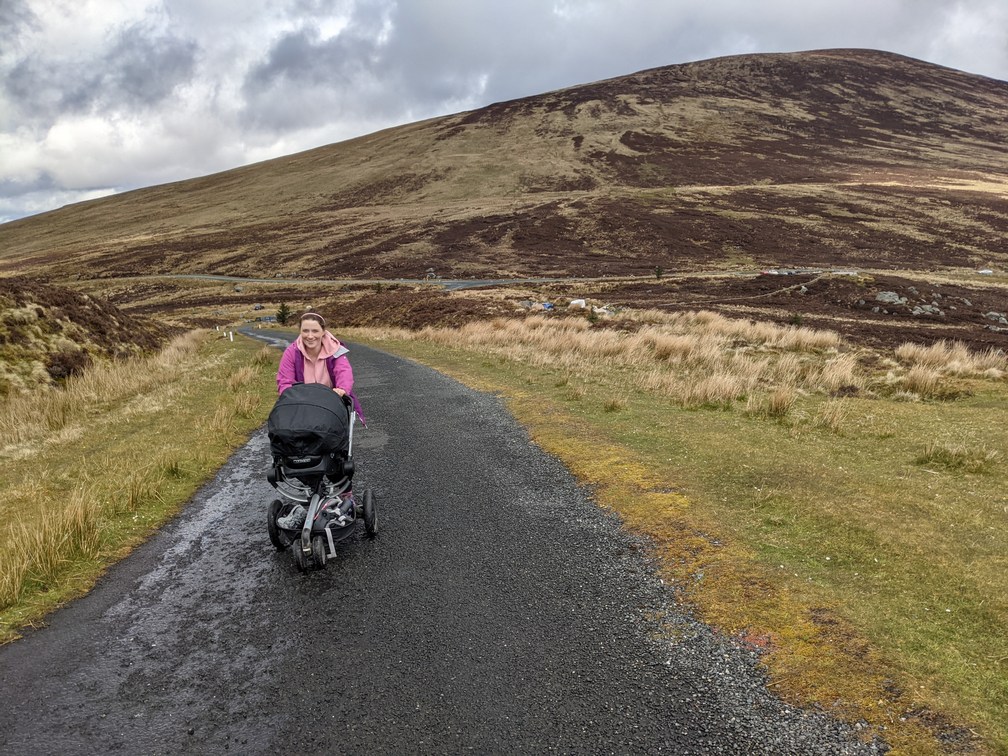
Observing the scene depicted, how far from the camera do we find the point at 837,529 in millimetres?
6281

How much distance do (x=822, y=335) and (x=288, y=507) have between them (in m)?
22.5

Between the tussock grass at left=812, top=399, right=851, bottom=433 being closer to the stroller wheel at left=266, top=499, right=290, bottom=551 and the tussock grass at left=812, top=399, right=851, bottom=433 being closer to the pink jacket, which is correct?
the pink jacket

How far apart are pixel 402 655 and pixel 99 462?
26.4ft

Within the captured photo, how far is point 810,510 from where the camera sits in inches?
265

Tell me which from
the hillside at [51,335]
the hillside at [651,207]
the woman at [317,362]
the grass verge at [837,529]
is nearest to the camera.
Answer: the grass verge at [837,529]

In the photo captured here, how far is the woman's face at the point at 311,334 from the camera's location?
21.7ft

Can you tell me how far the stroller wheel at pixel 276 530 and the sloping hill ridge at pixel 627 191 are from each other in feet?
204

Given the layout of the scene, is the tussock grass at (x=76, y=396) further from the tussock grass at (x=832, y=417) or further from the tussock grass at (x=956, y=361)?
the tussock grass at (x=956, y=361)

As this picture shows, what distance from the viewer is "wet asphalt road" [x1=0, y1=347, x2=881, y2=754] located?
3.76 metres

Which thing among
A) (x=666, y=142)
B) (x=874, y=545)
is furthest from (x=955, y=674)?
(x=666, y=142)

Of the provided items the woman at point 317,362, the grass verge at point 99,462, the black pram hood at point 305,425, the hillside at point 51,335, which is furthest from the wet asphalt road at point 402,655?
the hillside at point 51,335

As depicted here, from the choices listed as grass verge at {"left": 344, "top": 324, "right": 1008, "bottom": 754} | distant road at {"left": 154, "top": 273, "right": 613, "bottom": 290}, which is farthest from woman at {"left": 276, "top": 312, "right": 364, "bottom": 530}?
distant road at {"left": 154, "top": 273, "right": 613, "bottom": 290}

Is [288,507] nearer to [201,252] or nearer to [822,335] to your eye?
[822,335]

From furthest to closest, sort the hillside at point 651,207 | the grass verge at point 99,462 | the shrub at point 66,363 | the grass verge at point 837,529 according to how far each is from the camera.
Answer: the hillside at point 651,207 < the shrub at point 66,363 < the grass verge at point 99,462 < the grass verge at point 837,529
